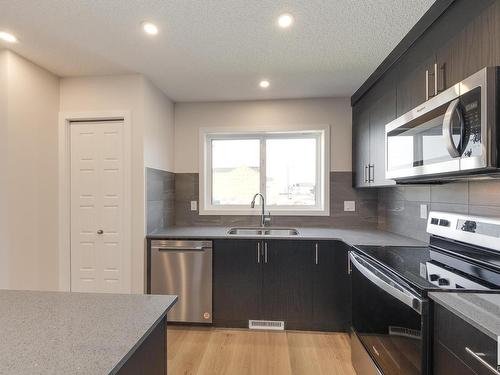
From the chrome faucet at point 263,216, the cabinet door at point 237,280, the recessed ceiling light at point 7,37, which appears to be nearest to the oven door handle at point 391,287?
the cabinet door at point 237,280

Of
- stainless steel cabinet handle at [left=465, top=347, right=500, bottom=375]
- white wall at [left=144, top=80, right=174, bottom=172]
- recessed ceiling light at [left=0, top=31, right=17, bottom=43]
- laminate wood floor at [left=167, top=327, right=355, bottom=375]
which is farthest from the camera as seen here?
white wall at [left=144, top=80, right=174, bottom=172]

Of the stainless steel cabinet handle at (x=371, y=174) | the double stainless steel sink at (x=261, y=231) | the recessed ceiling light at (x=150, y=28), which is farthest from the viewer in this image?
the double stainless steel sink at (x=261, y=231)

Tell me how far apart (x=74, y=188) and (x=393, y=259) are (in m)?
2.73

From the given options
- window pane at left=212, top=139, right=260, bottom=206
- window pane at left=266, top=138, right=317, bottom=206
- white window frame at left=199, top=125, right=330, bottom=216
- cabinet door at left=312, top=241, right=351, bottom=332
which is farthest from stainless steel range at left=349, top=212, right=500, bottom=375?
window pane at left=212, top=139, right=260, bottom=206

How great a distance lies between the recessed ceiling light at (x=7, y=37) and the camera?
182cm

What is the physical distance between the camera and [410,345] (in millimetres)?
1183

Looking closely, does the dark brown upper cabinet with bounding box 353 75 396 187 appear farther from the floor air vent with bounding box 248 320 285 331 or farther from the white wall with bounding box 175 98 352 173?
the floor air vent with bounding box 248 320 285 331

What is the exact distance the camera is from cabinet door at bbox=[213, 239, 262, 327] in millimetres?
2434

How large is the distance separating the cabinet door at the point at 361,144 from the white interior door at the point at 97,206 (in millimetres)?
2310

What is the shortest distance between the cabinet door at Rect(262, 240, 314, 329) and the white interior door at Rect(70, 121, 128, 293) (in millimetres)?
1375

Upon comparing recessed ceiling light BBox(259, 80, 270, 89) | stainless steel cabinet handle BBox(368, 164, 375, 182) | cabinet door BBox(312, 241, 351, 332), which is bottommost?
cabinet door BBox(312, 241, 351, 332)

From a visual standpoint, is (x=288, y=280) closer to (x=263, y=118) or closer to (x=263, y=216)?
(x=263, y=216)

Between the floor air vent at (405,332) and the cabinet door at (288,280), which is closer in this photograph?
the floor air vent at (405,332)

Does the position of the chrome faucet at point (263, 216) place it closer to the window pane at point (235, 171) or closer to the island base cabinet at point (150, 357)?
the window pane at point (235, 171)
